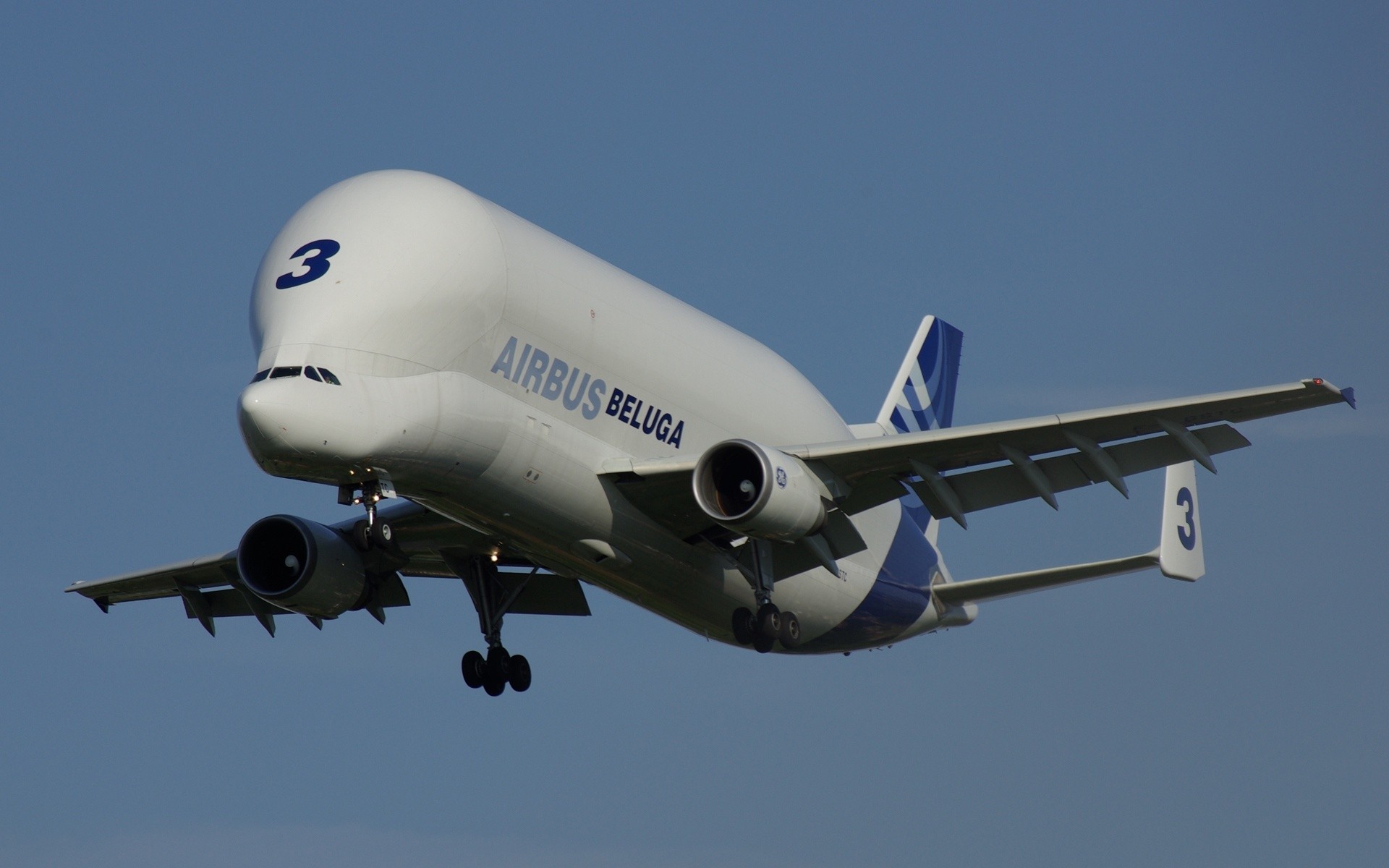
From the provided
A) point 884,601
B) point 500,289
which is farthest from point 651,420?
point 884,601

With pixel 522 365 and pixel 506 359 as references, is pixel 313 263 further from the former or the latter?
pixel 522 365

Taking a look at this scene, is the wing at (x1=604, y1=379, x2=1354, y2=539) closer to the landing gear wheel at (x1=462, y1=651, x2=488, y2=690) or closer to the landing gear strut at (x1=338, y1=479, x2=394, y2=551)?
the landing gear strut at (x1=338, y1=479, x2=394, y2=551)

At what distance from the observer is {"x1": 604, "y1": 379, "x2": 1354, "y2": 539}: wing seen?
25.6m

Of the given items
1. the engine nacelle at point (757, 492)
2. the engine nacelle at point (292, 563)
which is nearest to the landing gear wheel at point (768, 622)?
the engine nacelle at point (757, 492)

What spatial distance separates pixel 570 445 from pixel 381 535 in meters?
2.99

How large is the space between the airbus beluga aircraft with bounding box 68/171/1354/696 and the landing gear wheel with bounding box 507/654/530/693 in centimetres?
5

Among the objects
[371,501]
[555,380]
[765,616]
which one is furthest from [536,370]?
[765,616]

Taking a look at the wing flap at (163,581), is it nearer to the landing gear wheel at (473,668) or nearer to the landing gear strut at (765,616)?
the landing gear wheel at (473,668)

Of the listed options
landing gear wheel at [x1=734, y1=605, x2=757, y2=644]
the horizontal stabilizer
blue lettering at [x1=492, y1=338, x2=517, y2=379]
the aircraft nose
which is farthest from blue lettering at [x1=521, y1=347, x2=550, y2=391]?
the horizontal stabilizer

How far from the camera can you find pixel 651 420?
27.0 meters

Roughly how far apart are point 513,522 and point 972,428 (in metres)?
6.79

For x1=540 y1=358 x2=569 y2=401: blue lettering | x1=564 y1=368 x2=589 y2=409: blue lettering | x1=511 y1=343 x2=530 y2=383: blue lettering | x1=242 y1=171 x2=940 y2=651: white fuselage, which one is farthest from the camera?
x1=564 y1=368 x2=589 y2=409: blue lettering

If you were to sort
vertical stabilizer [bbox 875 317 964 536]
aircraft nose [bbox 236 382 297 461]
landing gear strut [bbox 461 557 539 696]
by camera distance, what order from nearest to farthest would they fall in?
aircraft nose [bbox 236 382 297 461], landing gear strut [bbox 461 557 539 696], vertical stabilizer [bbox 875 317 964 536]

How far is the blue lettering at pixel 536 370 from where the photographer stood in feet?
83.2
